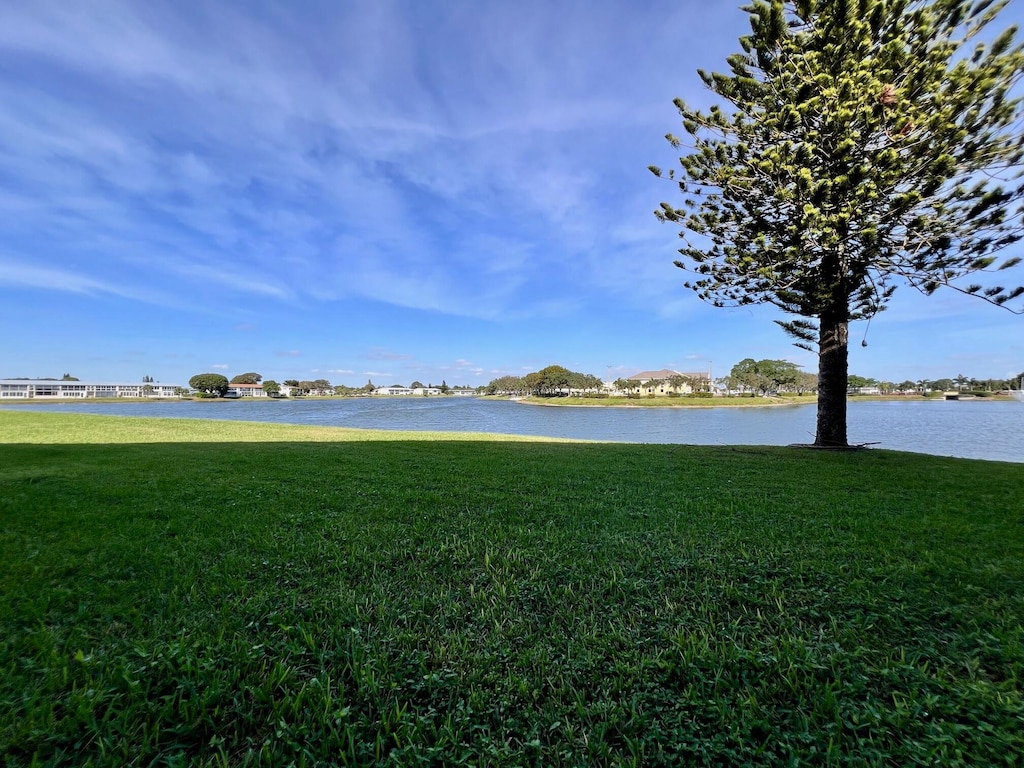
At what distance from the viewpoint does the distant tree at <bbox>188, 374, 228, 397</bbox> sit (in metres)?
79.5

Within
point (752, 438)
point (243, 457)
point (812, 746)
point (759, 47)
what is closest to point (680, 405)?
point (752, 438)

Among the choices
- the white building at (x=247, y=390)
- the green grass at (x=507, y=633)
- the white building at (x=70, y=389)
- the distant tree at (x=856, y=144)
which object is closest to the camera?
the green grass at (x=507, y=633)

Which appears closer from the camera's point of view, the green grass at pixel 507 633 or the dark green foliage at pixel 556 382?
the green grass at pixel 507 633

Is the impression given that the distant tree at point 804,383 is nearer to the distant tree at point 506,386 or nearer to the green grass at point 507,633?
the distant tree at point 506,386

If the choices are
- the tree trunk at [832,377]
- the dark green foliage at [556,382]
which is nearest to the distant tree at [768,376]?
the dark green foliage at [556,382]

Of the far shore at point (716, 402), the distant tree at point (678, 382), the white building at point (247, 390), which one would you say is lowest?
the far shore at point (716, 402)

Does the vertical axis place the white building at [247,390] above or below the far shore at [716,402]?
above

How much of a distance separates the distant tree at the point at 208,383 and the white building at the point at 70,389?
24.7 ft

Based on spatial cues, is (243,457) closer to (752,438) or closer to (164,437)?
(164,437)

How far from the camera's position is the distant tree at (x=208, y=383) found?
79.5 meters

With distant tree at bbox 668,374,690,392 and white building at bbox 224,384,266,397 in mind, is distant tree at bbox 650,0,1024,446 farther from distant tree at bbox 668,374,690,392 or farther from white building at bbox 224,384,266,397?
white building at bbox 224,384,266,397

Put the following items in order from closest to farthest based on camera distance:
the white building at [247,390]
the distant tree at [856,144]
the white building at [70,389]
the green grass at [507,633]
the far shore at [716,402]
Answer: the green grass at [507,633], the distant tree at [856,144], the far shore at [716,402], the white building at [70,389], the white building at [247,390]

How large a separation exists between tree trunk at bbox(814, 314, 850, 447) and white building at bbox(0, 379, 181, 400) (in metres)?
95.0

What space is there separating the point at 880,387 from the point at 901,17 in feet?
345
